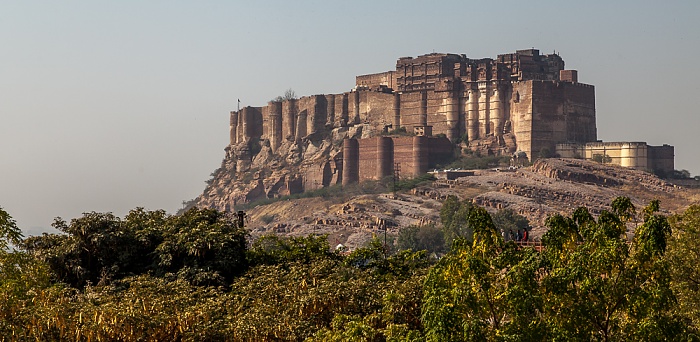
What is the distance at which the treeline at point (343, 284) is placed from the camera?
14.7 metres

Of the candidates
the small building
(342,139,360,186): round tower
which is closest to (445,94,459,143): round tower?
(342,139,360,186): round tower

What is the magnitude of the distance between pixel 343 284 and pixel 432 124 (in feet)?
224

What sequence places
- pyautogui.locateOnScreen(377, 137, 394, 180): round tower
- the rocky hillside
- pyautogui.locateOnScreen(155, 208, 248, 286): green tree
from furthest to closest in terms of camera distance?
pyautogui.locateOnScreen(377, 137, 394, 180): round tower → the rocky hillside → pyautogui.locateOnScreen(155, 208, 248, 286): green tree

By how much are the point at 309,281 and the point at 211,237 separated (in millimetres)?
3517

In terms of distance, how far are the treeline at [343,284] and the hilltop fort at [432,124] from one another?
53.8m

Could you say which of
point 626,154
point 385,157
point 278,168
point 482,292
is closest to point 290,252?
point 482,292

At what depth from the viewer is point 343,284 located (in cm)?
2172

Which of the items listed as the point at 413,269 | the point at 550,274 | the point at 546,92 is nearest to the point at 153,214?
the point at 413,269

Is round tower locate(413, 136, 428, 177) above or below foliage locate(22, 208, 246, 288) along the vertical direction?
above

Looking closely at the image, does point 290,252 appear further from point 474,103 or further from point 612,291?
point 474,103

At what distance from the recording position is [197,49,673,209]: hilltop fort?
82.7 meters

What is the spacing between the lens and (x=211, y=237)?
1013 inches

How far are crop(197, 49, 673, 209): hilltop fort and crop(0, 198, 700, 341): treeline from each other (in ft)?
177

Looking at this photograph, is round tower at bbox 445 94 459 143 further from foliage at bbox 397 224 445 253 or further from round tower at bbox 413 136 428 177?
foliage at bbox 397 224 445 253
